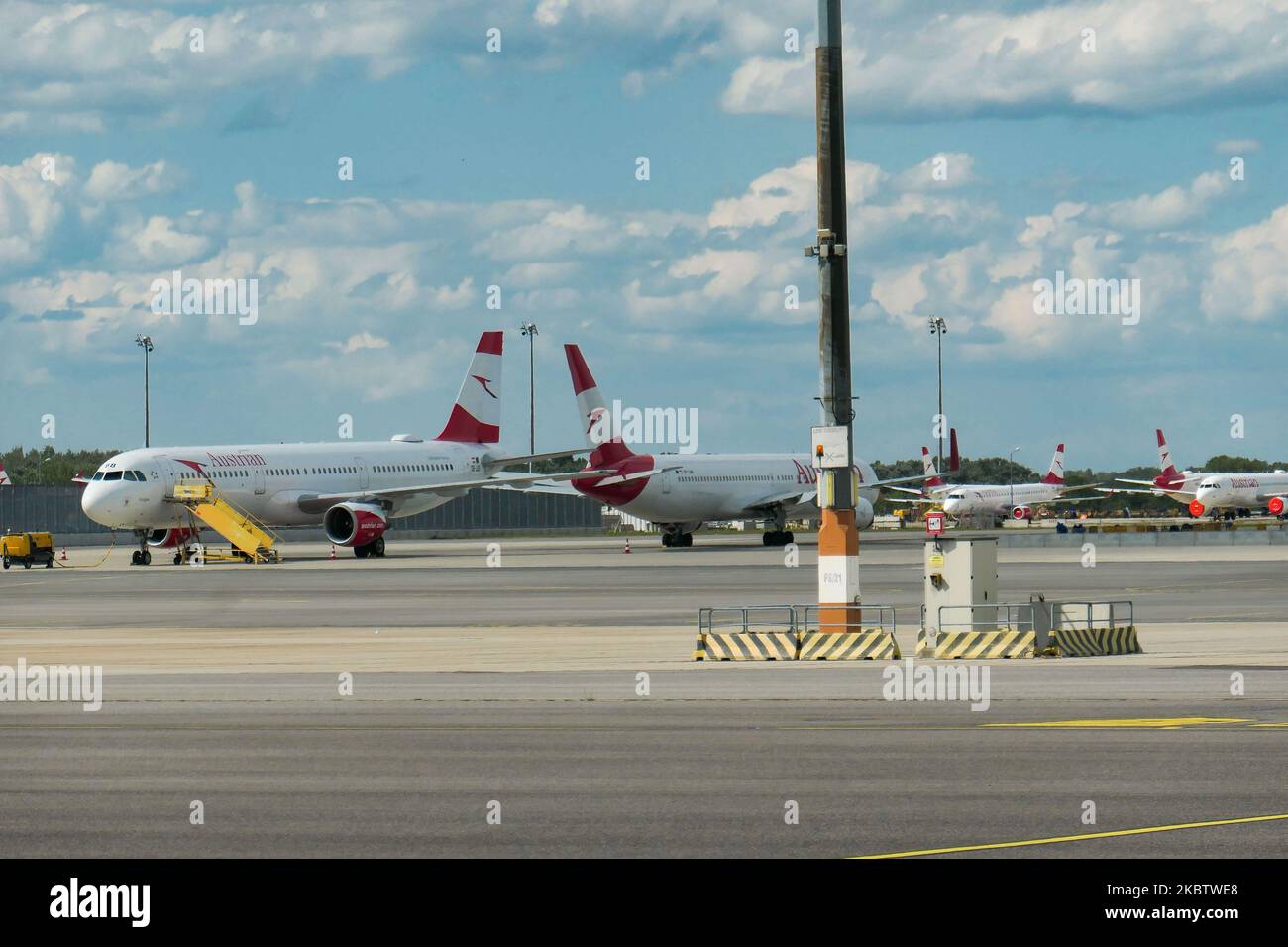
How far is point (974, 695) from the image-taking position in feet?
69.5

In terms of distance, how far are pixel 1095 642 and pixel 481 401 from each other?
205ft

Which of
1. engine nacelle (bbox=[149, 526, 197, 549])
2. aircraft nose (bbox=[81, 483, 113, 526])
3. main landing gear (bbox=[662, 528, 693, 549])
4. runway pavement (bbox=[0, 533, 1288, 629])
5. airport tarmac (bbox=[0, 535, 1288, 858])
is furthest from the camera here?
main landing gear (bbox=[662, 528, 693, 549])

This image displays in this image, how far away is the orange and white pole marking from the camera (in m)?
28.4

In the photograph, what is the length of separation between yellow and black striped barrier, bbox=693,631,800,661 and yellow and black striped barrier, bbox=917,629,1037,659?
7.12ft

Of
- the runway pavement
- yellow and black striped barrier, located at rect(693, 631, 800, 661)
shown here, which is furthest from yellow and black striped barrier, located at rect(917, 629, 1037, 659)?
the runway pavement

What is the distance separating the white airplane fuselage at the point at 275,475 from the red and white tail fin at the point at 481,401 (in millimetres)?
1155

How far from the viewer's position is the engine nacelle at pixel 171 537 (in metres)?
71.3

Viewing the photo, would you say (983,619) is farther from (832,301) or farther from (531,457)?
(531,457)

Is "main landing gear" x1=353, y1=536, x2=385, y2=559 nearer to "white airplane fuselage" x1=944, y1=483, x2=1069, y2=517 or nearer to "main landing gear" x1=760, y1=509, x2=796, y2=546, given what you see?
"main landing gear" x1=760, y1=509, x2=796, y2=546

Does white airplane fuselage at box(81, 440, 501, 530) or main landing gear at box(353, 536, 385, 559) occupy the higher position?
white airplane fuselage at box(81, 440, 501, 530)

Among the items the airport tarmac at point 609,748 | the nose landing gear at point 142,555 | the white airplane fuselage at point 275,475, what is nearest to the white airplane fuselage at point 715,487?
the white airplane fuselage at point 275,475

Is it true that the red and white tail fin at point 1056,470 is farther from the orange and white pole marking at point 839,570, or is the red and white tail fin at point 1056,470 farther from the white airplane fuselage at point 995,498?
the orange and white pole marking at point 839,570
